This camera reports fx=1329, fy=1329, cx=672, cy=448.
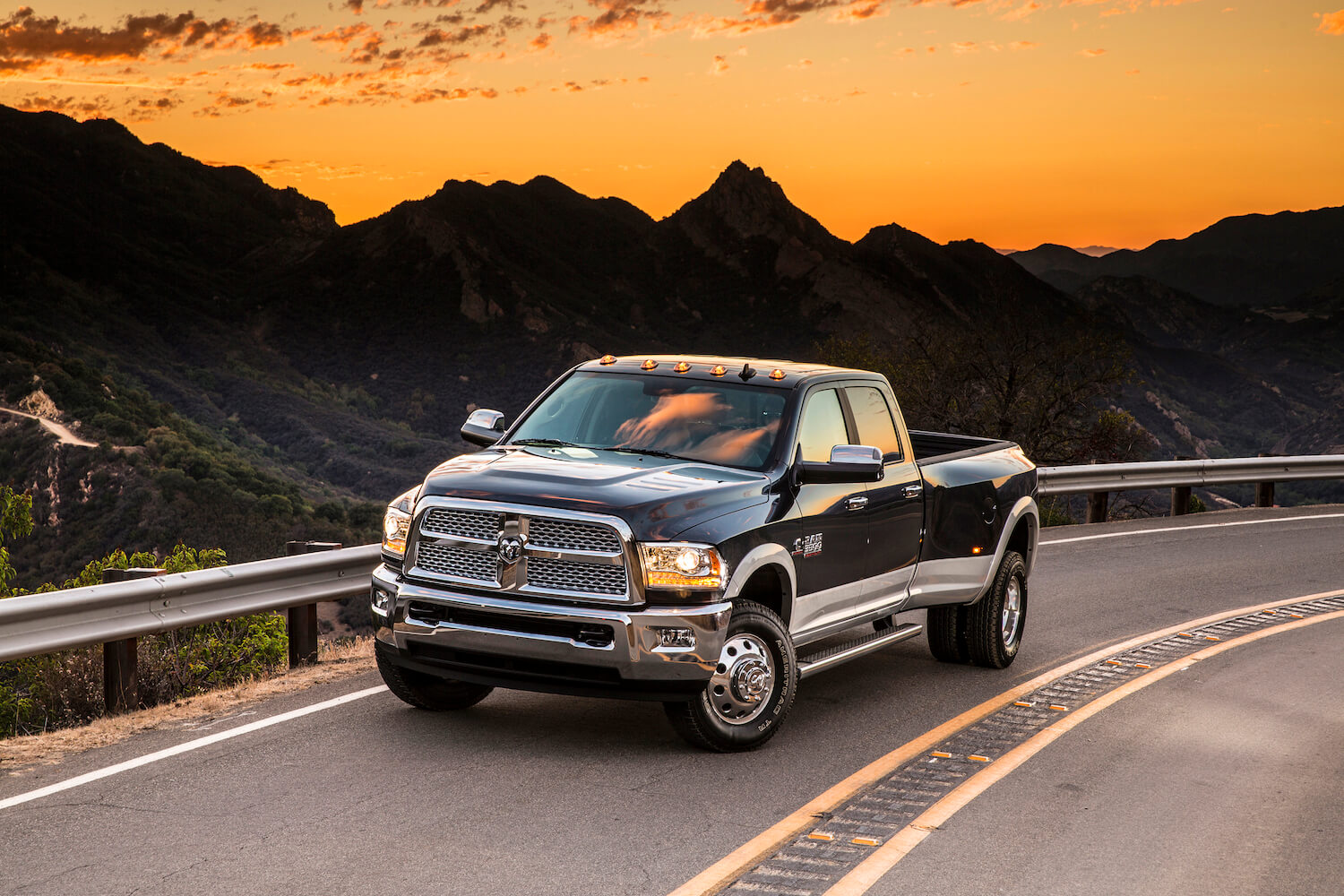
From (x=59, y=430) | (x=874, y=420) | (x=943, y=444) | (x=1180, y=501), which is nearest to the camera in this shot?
(x=874, y=420)

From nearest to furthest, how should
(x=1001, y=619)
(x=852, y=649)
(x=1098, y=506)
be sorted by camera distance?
1. (x=852, y=649)
2. (x=1001, y=619)
3. (x=1098, y=506)

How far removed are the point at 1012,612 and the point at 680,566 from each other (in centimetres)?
381

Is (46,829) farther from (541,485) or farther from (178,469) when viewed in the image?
(178,469)

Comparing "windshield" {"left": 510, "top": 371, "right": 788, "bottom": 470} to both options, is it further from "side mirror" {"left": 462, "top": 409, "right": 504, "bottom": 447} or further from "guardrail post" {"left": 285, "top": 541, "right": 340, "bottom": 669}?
"guardrail post" {"left": 285, "top": 541, "right": 340, "bottom": 669}

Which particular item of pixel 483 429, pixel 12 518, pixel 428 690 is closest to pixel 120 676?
pixel 428 690

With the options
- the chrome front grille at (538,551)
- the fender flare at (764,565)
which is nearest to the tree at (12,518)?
the chrome front grille at (538,551)

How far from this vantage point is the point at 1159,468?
1839cm

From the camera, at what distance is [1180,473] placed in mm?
18891

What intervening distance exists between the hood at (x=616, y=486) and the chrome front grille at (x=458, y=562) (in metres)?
0.26

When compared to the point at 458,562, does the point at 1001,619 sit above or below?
below

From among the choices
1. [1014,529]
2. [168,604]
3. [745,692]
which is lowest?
[745,692]

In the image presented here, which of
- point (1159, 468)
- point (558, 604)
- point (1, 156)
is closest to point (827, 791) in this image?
point (558, 604)

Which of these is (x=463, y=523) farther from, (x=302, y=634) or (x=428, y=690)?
(x=302, y=634)

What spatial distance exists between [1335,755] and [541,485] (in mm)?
4381
